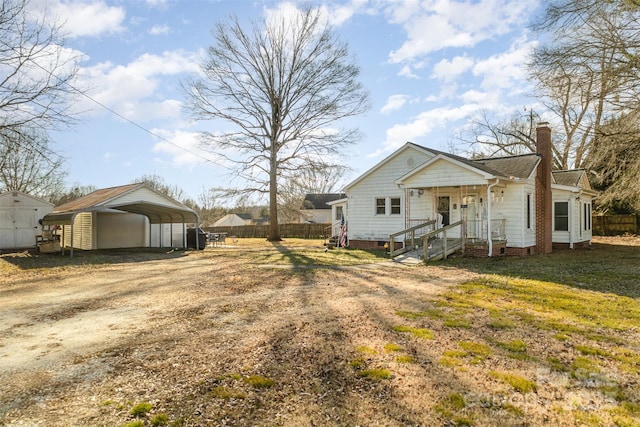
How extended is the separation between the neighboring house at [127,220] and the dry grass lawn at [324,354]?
1060 cm

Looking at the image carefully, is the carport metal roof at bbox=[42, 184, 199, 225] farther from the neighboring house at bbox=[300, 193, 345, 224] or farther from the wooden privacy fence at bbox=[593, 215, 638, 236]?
the neighboring house at bbox=[300, 193, 345, 224]

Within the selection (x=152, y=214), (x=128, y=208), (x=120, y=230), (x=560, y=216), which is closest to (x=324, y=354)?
(x=560, y=216)

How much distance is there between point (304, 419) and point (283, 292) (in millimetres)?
5543

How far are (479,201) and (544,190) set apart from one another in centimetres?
325

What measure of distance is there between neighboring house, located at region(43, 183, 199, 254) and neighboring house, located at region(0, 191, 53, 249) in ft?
3.98

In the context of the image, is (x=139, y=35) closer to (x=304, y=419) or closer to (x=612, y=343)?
(x=304, y=419)

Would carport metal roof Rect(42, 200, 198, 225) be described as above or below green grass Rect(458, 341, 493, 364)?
above

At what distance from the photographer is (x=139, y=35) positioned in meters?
14.2

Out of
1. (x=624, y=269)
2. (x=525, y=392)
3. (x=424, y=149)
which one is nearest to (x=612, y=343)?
(x=525, y=392)

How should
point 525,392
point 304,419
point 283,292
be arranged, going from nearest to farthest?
point 304,419, point 525,392, point 283,292

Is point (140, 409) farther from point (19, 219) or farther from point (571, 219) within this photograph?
point (19, 219)

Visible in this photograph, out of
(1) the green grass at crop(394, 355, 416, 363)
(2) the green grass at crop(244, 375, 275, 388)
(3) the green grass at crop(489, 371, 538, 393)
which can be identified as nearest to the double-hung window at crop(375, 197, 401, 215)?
(1) the green grass at crop(394, 355, 416, 363)

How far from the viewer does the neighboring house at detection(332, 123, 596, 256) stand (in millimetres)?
15523

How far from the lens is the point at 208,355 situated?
4.78m
